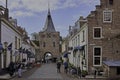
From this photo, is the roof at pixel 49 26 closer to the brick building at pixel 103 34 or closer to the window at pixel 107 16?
the window at pixel 107 16

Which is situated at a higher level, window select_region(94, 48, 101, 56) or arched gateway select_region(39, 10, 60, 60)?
arched gateway select_region(39, 10, 60, 60)

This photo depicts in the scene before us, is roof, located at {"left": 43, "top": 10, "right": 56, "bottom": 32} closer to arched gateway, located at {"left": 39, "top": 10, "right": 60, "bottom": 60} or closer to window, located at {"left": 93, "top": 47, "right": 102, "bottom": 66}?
arched gateway, located at {"left": 39, "top": 10, "right": 60, "bottom": 60}

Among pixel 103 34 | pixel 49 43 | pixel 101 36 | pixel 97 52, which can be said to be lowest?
pixel 97 52

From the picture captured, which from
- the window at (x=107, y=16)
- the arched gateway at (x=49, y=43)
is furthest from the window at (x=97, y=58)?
the arched gateway at (x=49, y=43)

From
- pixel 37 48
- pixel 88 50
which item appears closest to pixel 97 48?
pixel 88 50

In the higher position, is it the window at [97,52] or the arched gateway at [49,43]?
the arched gateway at [49,43]

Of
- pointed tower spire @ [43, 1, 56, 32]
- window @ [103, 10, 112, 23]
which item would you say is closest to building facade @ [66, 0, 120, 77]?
window @ [103, 10, 112, 23]

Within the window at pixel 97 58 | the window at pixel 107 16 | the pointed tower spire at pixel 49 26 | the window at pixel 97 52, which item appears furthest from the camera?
the pointed tower spire at pixel 49 26

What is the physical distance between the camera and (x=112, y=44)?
4706 cm

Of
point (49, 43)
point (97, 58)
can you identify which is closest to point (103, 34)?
point (97, 58)

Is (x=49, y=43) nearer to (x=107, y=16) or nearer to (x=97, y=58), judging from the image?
(x=107, y=16)

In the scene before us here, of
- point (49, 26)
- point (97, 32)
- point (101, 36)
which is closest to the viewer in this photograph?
point (101, 36)

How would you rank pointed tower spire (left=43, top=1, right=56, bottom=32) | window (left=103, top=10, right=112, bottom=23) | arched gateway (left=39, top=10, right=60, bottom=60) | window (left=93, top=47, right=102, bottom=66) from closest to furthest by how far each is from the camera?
window (left=93, top=47, right=102, bottom=66), window (left=103, top=10, right=112, bottom=23), arched gateway (left=39, top=10, right=60, bottom=60), pointed tower spire (left=43, top=1, right=56, bottom=32)

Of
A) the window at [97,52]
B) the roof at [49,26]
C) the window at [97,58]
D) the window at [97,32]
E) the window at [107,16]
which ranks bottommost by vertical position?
the window at [97,58]
